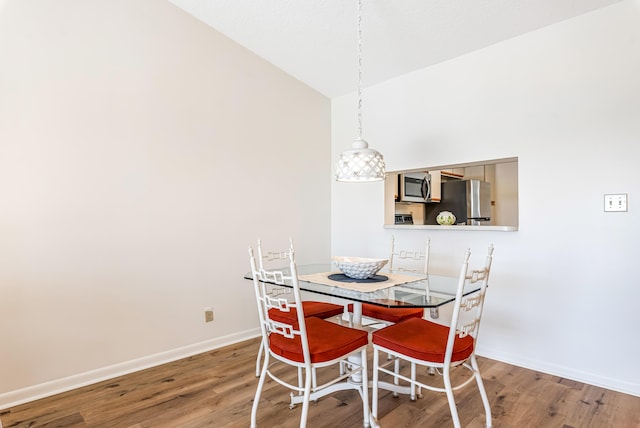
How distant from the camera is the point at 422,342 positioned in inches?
71.6

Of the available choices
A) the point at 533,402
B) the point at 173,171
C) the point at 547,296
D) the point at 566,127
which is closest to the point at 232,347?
→ the point at 173,171

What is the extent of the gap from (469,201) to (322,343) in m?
3.19

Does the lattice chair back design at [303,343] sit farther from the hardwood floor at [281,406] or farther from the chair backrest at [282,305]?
the hardwood floor at [281,406]

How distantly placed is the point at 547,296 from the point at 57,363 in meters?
3.30

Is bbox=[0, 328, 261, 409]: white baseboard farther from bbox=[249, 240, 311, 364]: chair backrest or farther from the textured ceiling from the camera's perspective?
the textured ceiling

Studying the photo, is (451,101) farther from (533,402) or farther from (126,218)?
(126,218)

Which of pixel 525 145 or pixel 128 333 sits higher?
pixel 525 145

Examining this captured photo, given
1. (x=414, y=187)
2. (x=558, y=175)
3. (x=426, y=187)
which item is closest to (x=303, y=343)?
(x=558, y=175)

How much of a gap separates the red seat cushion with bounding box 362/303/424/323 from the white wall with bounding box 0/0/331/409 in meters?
1.30

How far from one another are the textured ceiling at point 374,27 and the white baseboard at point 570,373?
238 cm

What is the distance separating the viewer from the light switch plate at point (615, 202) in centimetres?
227

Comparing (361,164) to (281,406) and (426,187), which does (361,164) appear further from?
(426,187)

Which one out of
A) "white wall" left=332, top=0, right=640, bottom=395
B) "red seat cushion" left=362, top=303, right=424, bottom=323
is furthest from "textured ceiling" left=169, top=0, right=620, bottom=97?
"red seat cushion" left=362, top=303, right=424, bottom=323

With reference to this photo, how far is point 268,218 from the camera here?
3.46 m
